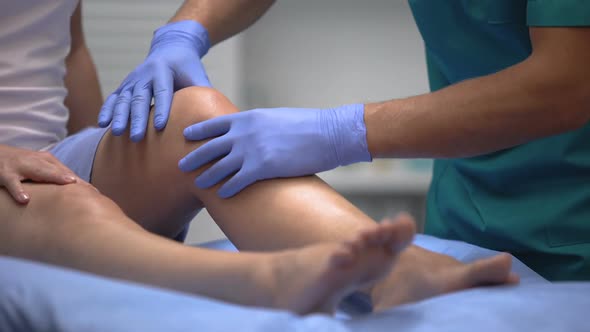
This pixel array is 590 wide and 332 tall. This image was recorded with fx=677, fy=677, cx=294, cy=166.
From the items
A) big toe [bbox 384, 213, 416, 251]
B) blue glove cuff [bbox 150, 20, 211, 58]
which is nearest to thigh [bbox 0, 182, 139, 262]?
big toe [bbox 384, 213, 416, 251]

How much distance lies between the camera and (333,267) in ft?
2.20

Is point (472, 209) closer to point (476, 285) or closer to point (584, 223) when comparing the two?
point (584, 223)

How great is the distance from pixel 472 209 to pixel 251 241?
47 centimetres

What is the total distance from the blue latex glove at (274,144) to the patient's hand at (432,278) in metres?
0.23

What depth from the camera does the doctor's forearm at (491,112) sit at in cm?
91

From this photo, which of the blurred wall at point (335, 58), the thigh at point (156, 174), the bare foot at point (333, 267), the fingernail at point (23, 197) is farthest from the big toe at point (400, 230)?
the blurred wall at point (335, 58)

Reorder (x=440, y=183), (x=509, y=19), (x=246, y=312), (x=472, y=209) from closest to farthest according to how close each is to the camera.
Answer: (x=246, y=312)
(x=509, y=19)
(x=472, y=209)
(x=440, y=183)

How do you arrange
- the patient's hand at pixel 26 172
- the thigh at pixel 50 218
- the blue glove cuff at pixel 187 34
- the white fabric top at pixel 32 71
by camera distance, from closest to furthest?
the thigh at pixel 50 218, the patient's hand at pixel 26 172, the white fabric top at pixel 32 71, the blue glove cuff at pixel 187 34

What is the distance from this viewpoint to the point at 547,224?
1.12 meters

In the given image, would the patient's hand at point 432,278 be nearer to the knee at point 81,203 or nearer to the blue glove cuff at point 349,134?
the blue glove cuff at point 349,134

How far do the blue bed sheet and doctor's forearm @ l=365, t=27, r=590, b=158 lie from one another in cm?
27

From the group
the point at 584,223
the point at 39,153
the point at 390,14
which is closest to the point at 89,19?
the point at 390,14

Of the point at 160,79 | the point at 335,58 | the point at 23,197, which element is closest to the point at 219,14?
the point at 160,79

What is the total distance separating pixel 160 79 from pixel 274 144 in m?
0.31
